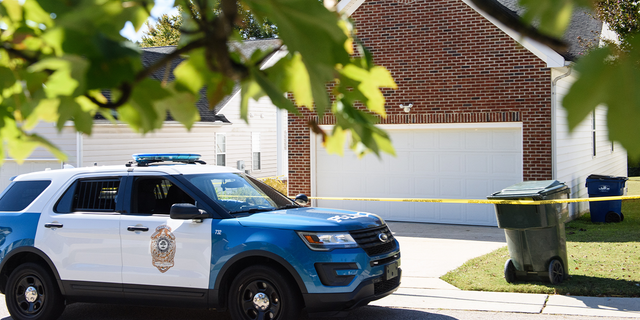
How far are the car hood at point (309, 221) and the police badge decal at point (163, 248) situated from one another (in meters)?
0.77

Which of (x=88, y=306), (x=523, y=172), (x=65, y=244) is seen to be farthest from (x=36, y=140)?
(x=523, y=172)

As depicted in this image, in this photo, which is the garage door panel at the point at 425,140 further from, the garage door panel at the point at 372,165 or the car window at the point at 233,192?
the car window at the point at 233,192

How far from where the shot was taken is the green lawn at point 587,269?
7.96 m

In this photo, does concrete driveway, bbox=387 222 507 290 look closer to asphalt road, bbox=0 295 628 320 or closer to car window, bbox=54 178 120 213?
asphalt road, bbox=0 295 628 320

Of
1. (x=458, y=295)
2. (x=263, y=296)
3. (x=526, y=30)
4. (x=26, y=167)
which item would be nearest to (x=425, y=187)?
(x=458, y=295)

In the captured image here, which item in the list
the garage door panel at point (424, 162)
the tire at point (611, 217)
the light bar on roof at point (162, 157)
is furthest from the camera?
the garage door panel at point (424, 162)

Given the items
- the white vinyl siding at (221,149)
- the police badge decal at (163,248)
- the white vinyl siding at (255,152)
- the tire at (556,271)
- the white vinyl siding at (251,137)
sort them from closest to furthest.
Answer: the police badge decal at (163,248) → the tire at (556,271) → the white vinyl siding at (221,149) → the white vinyl siding at (251,137) → the white vinyl siding at (255,152)

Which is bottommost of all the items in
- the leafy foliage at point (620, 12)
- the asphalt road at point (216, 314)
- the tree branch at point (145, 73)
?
the asphalt road at point (216, 314)

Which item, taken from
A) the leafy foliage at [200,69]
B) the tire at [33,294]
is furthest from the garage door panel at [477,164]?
the leafy foliage at [200,69]

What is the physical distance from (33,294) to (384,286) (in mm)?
4009

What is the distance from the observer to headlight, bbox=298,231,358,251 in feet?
20.7

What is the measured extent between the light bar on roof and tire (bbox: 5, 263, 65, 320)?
5.53 feet

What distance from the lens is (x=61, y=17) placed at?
1.08 m

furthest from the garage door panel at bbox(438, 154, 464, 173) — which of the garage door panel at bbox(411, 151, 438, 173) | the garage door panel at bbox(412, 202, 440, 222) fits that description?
the garage door panel at bbox(412, 202, 440, 222)
